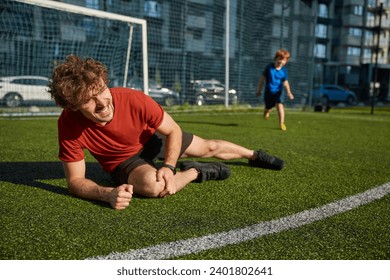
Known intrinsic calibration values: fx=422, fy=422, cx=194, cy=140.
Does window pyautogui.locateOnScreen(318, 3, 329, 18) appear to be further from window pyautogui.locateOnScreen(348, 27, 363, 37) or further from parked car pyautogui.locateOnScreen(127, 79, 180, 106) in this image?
parked car pyautogui.locateOnScreen(127, 79, 180, 106)

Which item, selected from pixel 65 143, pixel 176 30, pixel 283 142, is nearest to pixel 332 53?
pixel 176 30

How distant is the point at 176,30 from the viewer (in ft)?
53.5

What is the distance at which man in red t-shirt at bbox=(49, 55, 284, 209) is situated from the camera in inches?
103

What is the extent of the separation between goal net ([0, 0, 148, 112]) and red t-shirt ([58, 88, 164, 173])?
24.0 ft

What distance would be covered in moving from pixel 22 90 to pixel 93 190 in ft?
33.6

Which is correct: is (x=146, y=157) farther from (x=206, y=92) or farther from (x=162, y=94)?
(x=206, y=92)

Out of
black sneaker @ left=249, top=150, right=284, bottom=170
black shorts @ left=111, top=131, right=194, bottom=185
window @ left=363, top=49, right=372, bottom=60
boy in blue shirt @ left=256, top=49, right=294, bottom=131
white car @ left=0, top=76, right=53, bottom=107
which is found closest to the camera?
black shorts @ left=111, top=131, right=194, bottom=185

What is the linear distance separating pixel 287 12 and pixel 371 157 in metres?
15.9

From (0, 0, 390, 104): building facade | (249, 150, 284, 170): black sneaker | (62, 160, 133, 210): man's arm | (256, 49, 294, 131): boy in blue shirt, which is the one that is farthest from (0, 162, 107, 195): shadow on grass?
(0, 0, 390, 104): building facade

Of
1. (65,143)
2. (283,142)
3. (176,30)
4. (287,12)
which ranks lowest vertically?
(283,142)

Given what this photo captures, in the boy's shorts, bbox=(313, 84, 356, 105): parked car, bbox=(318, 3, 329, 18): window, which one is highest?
bbox=(318, 3, 329, 18): window

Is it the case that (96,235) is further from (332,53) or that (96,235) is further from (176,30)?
(332,53)

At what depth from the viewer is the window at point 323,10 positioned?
53406 mm

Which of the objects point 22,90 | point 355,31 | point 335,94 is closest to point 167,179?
point 22,90
